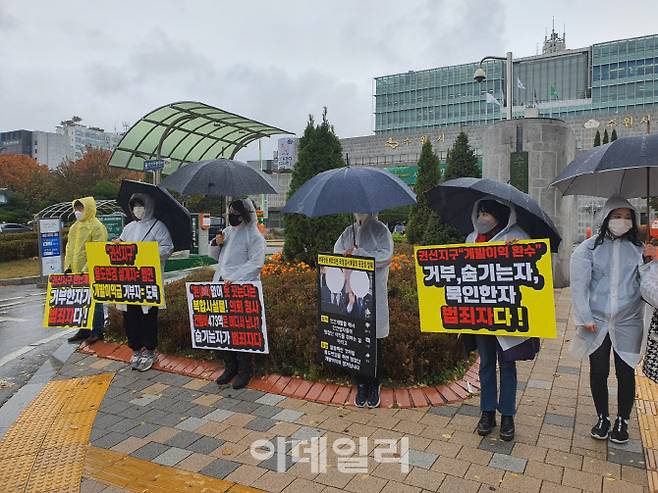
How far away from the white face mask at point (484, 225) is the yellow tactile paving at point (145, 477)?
2.41m

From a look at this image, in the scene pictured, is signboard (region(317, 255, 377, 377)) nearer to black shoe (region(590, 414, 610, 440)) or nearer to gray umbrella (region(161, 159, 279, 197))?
gray umbrella (region(161, 159, 279, 197))

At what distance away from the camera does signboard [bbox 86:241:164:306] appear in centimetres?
519

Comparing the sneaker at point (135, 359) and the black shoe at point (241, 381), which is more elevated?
the sneaker at point (135, 359)

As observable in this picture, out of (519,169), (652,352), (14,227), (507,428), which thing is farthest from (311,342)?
(14,227)

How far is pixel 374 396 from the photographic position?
4270 millimetres

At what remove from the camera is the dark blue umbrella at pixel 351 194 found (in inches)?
147

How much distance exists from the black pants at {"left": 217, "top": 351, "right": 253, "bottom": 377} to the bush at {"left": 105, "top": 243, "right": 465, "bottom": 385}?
96 mm

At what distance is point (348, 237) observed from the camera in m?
4.38

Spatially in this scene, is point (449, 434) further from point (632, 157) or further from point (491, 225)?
point (632, 157)

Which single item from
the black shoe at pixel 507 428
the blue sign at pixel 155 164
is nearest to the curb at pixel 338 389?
the black shoe at pixel 507 428

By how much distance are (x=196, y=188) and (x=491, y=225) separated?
279 centimetres

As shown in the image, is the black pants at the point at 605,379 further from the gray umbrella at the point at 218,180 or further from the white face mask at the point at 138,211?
the white face mask at the point at 138,211

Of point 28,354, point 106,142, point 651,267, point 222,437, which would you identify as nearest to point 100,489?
point 222,437

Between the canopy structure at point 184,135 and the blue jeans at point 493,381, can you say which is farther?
the canopy structure at point 184,135
